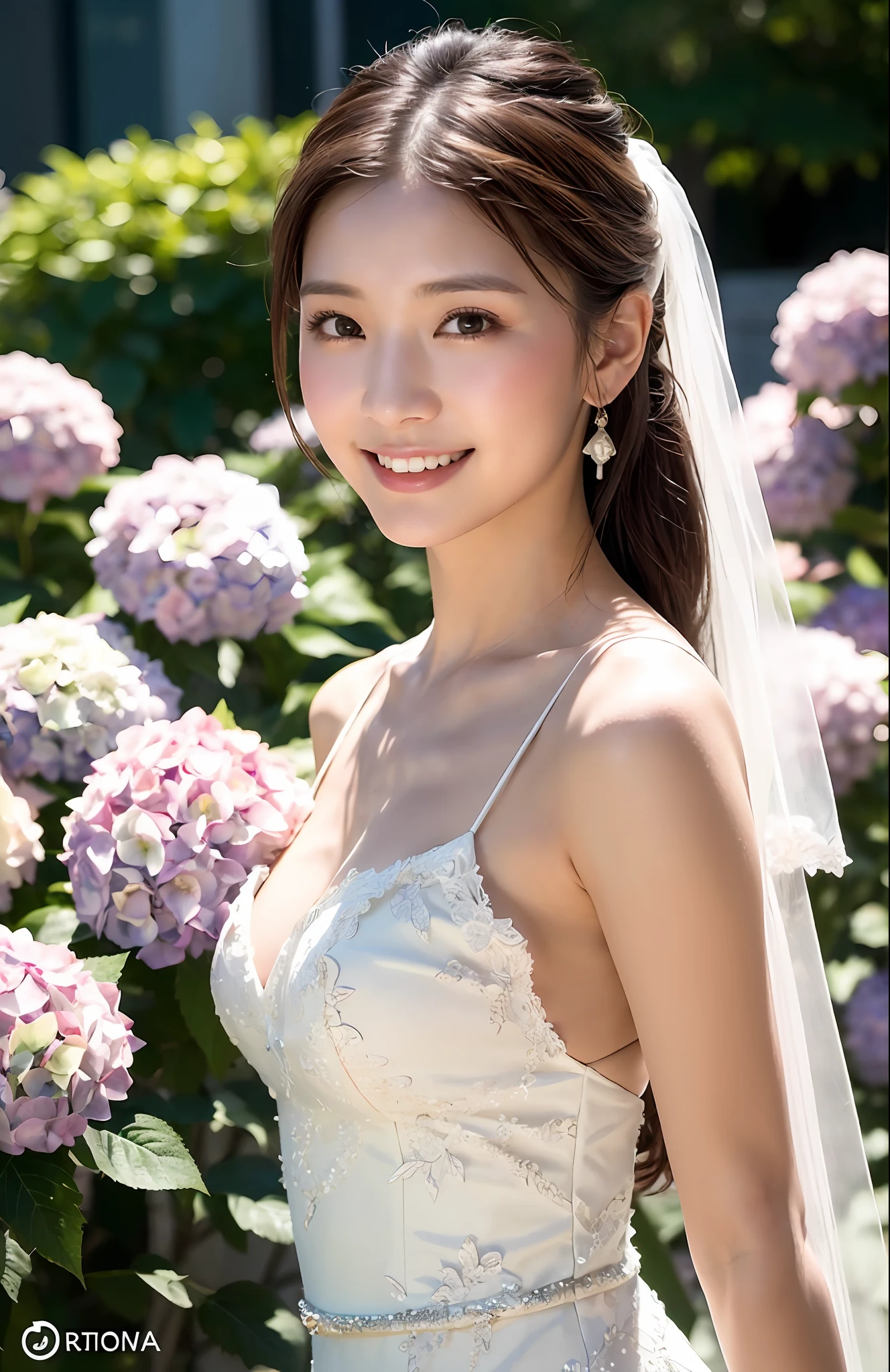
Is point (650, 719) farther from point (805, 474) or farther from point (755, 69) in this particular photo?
point (755, 69)

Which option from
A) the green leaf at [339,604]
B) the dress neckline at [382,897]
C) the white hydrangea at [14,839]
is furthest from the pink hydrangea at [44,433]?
the dress neckline at [382,897]

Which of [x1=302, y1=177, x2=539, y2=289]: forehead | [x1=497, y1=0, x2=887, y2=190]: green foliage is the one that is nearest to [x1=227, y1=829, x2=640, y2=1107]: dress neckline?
[x1=302, y1=177, x2=539, y2=289]: forehead

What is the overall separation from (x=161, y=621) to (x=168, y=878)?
57 cm

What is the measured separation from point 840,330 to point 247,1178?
85.5 inches

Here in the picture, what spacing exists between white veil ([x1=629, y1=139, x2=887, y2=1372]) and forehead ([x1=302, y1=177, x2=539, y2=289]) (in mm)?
264

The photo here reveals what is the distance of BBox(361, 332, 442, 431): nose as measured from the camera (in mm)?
1479

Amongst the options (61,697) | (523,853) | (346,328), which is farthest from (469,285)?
(61,697)

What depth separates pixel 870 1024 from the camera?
2.79m

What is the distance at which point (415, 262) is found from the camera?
147 cm

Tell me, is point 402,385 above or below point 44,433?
→ above

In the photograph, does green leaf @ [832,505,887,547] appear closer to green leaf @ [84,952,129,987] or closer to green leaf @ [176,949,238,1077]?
green leaf @ [176,949,238,1077]

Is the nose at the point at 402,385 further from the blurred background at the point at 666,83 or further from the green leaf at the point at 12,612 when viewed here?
the blurred background at the point at 666,83

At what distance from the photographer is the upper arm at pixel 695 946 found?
4.24 feet

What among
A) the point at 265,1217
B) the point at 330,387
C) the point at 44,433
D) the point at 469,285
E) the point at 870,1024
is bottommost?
the point at 870,1024
